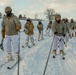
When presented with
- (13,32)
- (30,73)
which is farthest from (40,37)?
(30,73)

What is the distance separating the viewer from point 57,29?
11.7 metres

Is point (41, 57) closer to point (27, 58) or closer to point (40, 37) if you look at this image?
point (27, 58)

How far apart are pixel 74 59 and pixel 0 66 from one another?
11.1 ft

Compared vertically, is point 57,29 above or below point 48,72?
above

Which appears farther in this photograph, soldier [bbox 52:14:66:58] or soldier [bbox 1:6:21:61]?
soldier [bbox 52:14:66:58]

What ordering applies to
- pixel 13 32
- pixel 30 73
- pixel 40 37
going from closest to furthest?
pixel 30 73 → pixel 13 32 → pixel 40 37

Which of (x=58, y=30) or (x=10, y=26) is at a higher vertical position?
(x=10, y=26)

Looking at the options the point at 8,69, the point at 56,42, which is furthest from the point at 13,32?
the point at 56,42

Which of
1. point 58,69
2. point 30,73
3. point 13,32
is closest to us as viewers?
point 30,73

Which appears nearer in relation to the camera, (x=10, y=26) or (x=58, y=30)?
(x=10, y=26)

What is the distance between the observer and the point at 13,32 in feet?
34.1

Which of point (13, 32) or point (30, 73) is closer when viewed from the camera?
point (30, 73)

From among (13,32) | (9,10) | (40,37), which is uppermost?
(9,10)

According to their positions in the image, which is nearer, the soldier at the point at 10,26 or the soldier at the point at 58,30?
the soldier at the point at 10,26
